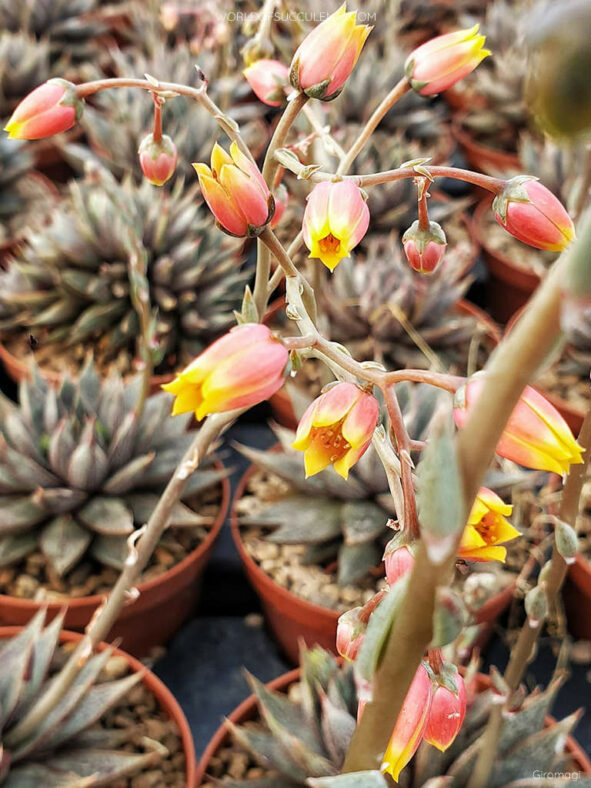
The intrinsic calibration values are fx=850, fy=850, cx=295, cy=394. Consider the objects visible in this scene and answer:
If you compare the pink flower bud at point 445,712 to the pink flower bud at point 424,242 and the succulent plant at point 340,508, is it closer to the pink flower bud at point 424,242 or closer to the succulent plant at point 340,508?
the pink flower bud at point 424,242

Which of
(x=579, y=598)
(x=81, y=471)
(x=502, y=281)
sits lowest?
(x=579, y=598)

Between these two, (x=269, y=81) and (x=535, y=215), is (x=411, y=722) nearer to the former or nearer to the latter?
(x=535, y=215)

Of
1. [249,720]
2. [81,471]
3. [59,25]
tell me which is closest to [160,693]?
[249,720]

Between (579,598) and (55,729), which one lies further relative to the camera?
(579,598)

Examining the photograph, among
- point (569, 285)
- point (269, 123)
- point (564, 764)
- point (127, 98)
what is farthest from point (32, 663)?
point (269, 123)

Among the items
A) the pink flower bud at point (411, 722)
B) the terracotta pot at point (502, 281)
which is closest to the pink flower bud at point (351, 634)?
the pink flower bud at point (411, 722)

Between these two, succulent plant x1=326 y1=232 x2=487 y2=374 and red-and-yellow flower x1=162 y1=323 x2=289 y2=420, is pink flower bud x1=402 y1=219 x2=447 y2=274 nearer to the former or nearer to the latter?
red-and-yellow flower x1=162 y1=323 x2=289 y2=420

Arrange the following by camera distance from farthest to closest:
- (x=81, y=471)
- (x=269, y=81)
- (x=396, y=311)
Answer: (x=396, y=311) → (x=81, y=471) → (x=269, y=81)

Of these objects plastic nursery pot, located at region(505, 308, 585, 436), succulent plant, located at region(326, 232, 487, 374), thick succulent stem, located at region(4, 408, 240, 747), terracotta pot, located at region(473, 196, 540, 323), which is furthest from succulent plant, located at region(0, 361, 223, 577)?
terracotta pot, located at region(473, 196, 540, 323)
